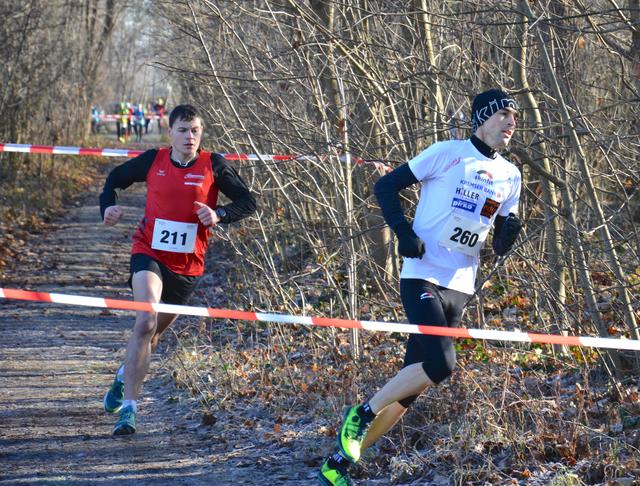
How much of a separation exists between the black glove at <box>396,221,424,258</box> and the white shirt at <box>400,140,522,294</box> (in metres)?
0.16

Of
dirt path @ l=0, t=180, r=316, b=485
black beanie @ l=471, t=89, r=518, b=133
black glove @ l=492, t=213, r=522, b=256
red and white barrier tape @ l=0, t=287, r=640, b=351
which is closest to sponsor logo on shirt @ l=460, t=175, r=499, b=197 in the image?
black glove @ l=492, t=213, r=522, b=256

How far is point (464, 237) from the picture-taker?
525cm

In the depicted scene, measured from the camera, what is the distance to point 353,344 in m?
7.41

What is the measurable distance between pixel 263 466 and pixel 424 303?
1.58 m

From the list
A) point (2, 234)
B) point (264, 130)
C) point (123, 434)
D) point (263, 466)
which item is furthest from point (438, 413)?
point (2, 234)

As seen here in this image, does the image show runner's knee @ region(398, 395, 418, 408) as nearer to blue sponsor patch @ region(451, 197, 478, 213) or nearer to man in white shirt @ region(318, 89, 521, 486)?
man in white shirt @ region(318, 89, 521, 486)

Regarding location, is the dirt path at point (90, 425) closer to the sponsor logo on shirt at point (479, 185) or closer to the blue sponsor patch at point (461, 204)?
the blue sponsor patch at point (461, 204)

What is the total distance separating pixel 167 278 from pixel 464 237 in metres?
2.32

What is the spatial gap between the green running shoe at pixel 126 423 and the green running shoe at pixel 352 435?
6.05ft

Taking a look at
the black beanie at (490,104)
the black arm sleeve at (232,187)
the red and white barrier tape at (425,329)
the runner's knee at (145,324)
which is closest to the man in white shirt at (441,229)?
the black beanie at (490,104)

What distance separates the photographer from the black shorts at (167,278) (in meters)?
6.57

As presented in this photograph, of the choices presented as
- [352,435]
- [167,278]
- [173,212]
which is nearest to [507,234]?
[352,435]

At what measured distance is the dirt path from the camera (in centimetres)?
573

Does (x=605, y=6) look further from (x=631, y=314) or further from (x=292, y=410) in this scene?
(x=292, y=410)
